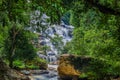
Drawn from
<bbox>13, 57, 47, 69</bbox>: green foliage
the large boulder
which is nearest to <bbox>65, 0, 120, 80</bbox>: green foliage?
the large boulder

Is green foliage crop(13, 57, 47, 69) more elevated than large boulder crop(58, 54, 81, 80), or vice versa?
large boulder crop(58, 54, 81, 80)

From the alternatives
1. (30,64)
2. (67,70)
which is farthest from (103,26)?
(30,64)

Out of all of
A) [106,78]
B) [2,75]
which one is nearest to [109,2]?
[2,75]

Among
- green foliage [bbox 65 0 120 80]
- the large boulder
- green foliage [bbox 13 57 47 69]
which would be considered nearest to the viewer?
green foliage [bbox 65 0 120 80]

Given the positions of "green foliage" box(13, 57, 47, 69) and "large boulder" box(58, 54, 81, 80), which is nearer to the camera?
"large boulder" box(58, 54, 81, 80)

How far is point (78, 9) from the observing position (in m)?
8.11

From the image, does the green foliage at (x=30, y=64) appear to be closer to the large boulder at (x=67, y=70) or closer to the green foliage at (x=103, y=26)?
the large boulder at (x=67, y=70)

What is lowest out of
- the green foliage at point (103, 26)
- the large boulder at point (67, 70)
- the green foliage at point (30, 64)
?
the green foliage at point (30, 64)

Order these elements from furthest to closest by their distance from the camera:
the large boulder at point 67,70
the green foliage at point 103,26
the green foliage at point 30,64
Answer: the green foliage at point 30,64, the large boulder at point 67,70, the green foliage at point 103,26

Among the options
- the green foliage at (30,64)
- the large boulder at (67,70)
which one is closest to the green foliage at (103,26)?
the large boulder at (67,70)

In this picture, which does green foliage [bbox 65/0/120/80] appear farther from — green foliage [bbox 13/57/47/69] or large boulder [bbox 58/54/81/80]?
green foliage [bbox 13/57/47/69]

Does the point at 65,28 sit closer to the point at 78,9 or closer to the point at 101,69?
the point at 101,69

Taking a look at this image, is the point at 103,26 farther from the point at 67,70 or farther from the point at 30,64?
the point at 30,64

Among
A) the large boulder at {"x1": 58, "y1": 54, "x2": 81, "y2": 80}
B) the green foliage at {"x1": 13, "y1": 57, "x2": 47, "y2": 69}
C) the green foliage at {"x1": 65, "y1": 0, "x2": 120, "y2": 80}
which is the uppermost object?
the green foliage at {"x1": 65, "y1": 0, "x2": 120, "y2": 80}
